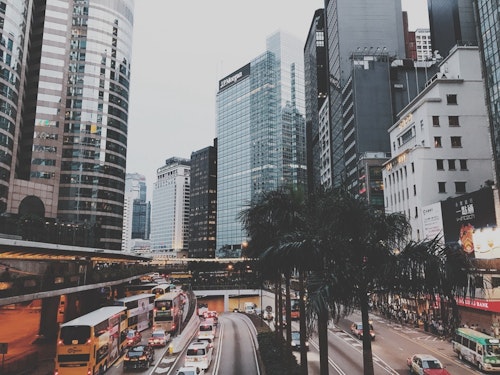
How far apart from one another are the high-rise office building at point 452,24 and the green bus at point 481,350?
99.2 meters

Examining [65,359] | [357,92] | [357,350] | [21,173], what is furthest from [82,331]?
[357,92]

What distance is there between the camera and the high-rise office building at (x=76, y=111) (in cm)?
9469

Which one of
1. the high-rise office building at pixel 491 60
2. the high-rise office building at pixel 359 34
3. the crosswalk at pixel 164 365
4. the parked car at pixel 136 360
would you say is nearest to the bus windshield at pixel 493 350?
the crosswalk at pixel 164 365

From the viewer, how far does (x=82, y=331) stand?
83.2 ft

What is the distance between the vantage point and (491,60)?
4991 centimetres

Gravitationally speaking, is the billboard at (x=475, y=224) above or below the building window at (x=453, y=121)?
below

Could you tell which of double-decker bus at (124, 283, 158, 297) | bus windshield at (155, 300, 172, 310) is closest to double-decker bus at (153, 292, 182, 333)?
bus windshield at (155, 300, 172, 310)

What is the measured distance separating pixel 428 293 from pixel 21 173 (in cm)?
9843

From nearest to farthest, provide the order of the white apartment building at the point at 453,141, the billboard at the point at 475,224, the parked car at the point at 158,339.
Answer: the billboard at the point at 475,224 → the parked car at the point at 158,339 → the white apartment building at the point at 453,141

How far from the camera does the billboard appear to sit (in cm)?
4019

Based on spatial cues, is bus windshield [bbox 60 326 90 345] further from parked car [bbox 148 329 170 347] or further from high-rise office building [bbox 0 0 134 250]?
high-rise office building [bbox 0 0 134 250]

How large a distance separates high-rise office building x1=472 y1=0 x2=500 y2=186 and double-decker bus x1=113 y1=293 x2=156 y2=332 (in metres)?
42.0

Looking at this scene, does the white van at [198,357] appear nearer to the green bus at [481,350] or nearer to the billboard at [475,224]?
the green bus at [481,350]

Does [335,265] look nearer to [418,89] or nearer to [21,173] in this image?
[21,173]
